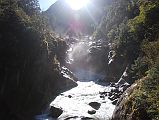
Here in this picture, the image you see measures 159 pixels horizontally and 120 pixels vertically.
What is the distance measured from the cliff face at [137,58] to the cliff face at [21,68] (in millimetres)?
16228

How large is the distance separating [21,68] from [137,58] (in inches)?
780

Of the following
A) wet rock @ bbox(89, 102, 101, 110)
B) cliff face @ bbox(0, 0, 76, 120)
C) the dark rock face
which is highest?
A: cliff face @ bbox(0, 0, 76, 120)

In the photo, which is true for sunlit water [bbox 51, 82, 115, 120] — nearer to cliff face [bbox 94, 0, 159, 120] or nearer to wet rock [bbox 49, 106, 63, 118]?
wet rock [bbox 49, 106, 63, 118]

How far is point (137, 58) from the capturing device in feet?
178

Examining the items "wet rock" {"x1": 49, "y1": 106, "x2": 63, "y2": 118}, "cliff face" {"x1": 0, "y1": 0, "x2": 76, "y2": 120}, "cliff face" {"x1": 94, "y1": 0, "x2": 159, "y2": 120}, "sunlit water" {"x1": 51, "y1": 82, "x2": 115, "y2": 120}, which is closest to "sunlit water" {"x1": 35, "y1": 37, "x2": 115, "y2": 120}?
"sunlit water" {"x1": 51, "y1": 82, "x2": 115, "y2": 120}

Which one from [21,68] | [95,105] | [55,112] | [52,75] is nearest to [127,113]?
[55,112]

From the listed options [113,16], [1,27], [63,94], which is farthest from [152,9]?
[113,16]

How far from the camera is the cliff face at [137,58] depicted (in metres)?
26.4

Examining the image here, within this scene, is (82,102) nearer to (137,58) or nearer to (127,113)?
(137,58)

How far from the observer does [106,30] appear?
11881 cm

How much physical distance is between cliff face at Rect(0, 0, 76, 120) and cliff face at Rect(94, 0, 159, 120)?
16228 millimetres

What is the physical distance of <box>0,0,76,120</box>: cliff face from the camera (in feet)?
160

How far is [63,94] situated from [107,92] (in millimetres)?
8649

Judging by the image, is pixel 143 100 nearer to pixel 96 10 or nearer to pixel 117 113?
pixel 117 113
